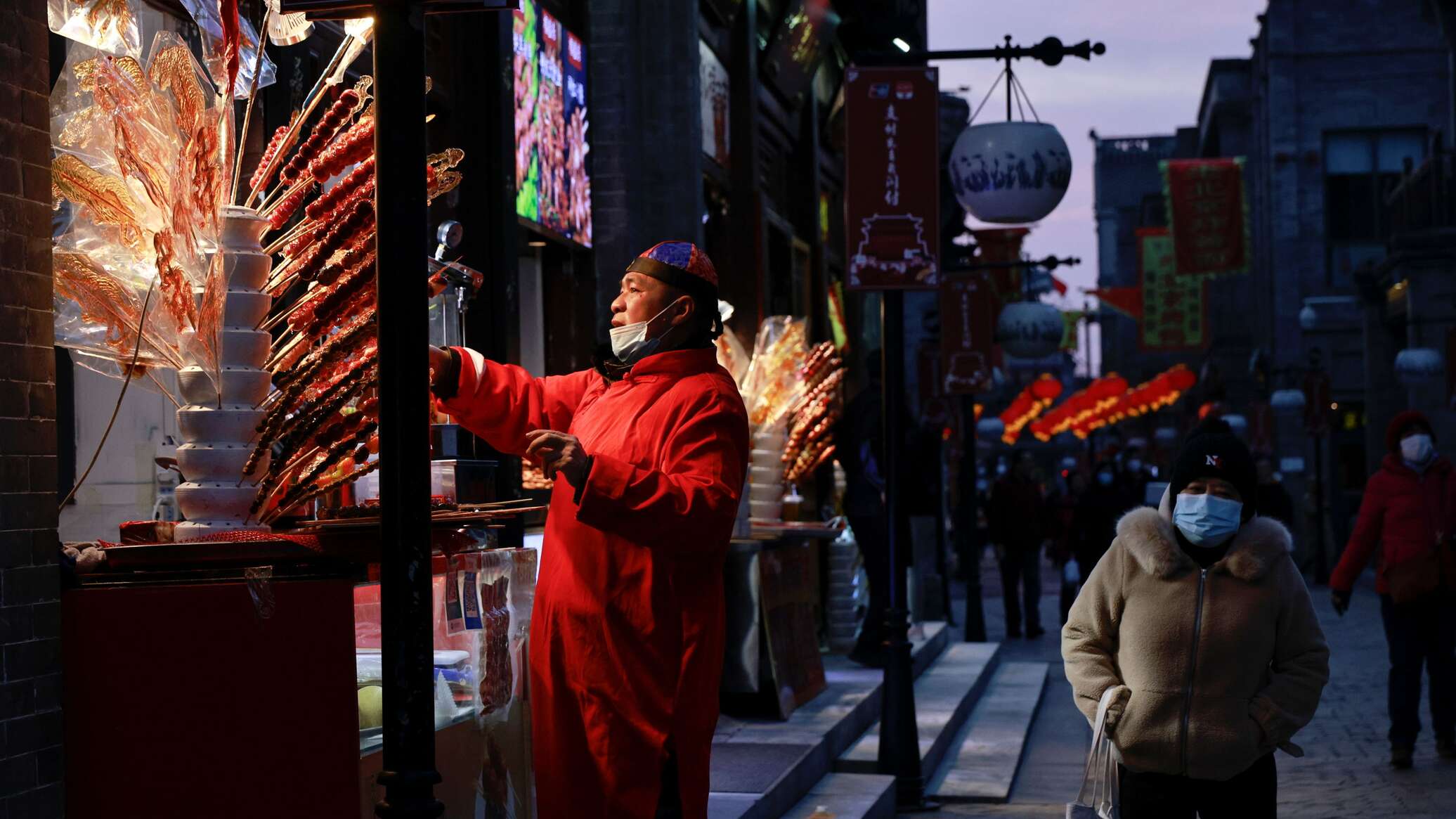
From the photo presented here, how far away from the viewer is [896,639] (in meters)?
9.50

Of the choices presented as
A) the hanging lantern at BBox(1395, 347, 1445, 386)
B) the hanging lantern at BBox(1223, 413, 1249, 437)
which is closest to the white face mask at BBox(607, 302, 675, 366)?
the hanging lantern at BBox(1395, 347, 1445, 386)

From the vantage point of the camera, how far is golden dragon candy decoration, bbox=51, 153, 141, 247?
13.8ft

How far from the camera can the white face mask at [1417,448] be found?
10.7 meters

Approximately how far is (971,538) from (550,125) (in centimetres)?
1239

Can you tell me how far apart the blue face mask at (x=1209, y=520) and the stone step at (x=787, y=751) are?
2648 mm

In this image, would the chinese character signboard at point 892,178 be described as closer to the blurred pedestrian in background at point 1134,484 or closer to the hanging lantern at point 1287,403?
the blurred pedestrian in background at point 1134,484

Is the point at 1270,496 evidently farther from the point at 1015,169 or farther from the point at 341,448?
the point at 341,448

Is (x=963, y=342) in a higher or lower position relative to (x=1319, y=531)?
higher

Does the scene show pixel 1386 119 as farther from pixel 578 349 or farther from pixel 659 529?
pixel 659 529

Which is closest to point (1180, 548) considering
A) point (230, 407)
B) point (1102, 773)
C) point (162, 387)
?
point (1102, 773)

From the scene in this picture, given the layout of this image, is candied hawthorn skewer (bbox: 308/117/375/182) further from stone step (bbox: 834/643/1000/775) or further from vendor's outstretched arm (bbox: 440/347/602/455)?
stone step (bbox: 834/643/1000/775)

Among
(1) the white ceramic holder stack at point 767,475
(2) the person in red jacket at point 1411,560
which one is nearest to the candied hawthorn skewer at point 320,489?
(1) the white ceramic holder stack at point 767,475

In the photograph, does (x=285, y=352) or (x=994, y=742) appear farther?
(x=994, y=742)

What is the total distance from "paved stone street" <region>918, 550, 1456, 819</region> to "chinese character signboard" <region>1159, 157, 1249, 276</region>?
2266 centimetres
